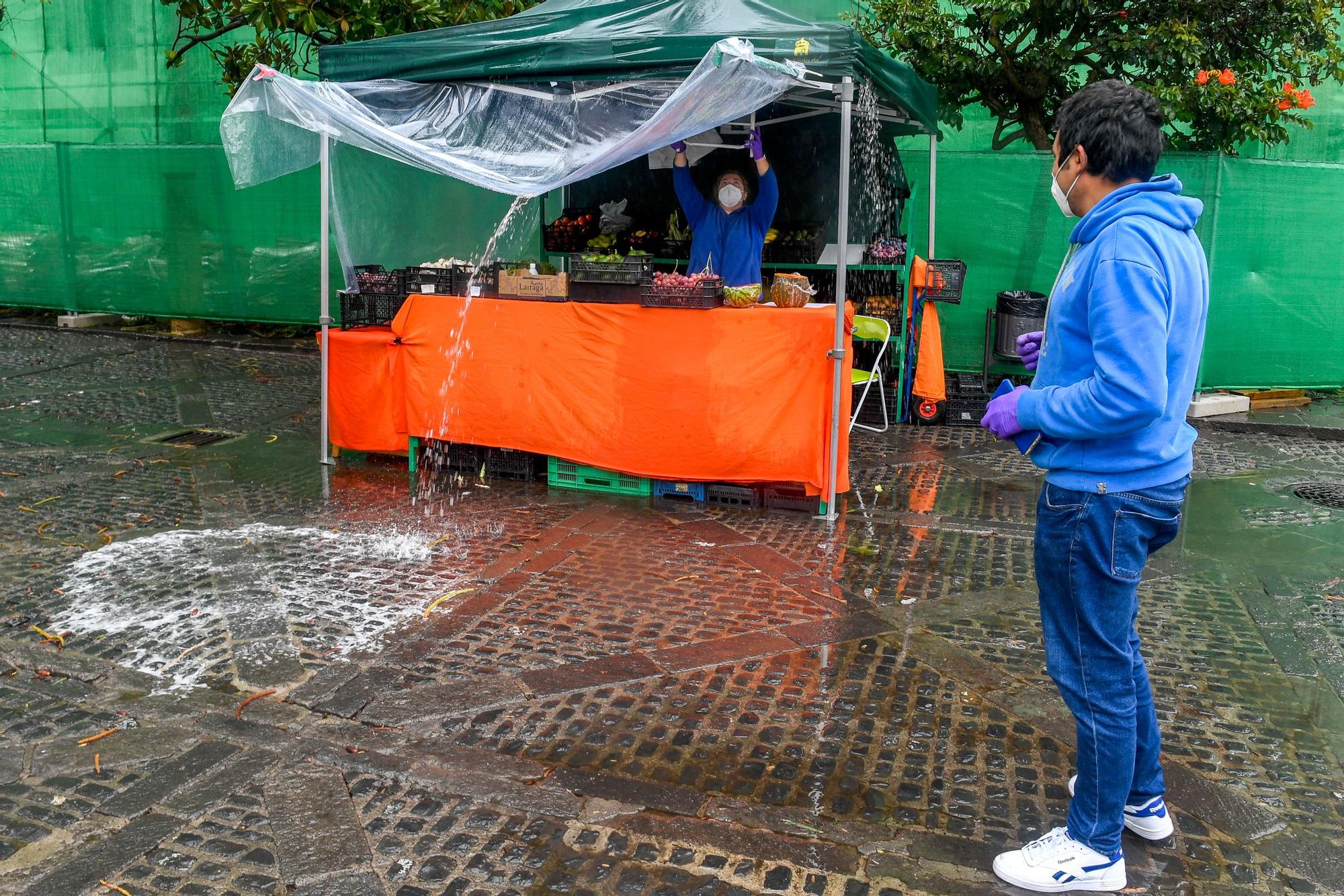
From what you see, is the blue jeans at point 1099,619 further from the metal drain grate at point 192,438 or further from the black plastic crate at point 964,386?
the metal drain grate at point 192,438

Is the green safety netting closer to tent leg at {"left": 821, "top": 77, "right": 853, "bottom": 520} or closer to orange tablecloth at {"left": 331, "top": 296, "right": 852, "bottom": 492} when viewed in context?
tent leg at {"left": 821, "top": 77, "right": 853, "bottom": 520}

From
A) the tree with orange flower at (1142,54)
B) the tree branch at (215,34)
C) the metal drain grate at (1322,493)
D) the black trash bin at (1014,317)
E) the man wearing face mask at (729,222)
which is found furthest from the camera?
the tree branch at (215,34)

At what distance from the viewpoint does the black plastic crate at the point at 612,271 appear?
23.0ft

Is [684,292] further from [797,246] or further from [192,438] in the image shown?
[192,438]

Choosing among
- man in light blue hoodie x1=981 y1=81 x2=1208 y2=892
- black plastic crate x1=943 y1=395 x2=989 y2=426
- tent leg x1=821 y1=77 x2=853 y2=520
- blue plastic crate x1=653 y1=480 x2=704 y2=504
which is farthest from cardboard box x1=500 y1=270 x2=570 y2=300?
man in light blue hoodie x1=981 y1=81 x2=1208 y2=892

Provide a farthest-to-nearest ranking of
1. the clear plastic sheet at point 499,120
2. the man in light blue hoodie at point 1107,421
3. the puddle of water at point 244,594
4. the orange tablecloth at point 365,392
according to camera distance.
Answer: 1. the orange tablecloth at point 365,392
2. the clear plastic sheet at point 499,120
3. the puddle of water at point 244,594
4. the man in light blue hoodie at point 1107,421

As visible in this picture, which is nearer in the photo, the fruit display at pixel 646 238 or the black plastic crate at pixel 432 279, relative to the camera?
the black plastic crate at pixel 432 279

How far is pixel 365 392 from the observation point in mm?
7883

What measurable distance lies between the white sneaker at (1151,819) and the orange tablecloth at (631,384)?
11.5 ft

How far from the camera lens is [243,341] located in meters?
13.8

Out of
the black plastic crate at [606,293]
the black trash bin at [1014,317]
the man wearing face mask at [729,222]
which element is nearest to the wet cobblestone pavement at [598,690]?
the black plastic crate at [606,293]

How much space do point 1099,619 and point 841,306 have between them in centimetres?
378

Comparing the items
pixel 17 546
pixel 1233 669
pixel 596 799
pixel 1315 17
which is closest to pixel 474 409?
pixel 17 546

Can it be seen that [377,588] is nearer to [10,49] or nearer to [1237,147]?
[1237,147]
